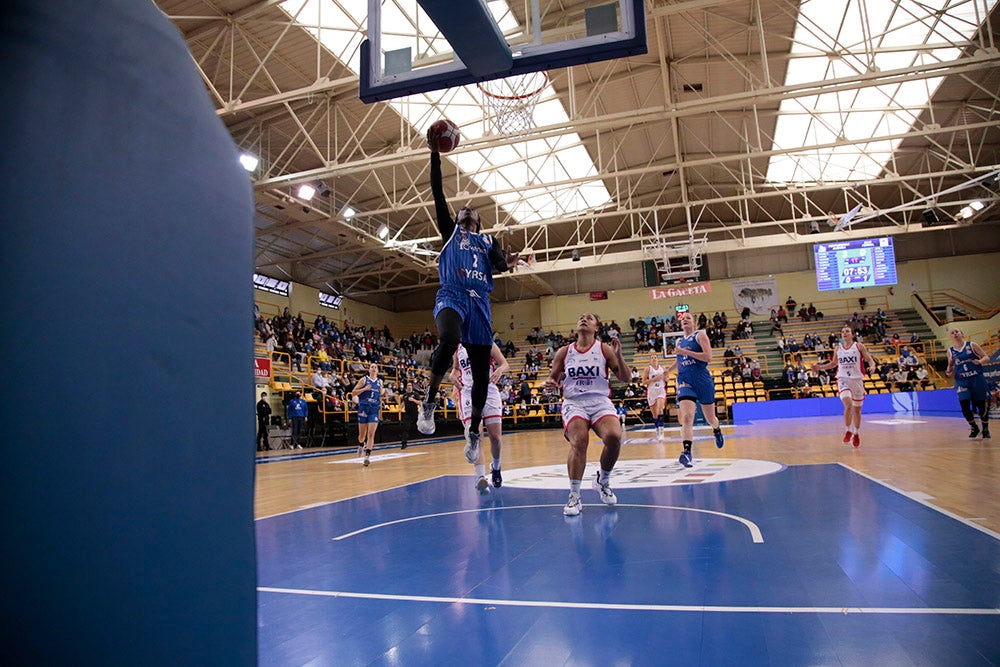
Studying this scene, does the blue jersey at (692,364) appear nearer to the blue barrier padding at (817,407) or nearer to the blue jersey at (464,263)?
the blue jersey at (464,263)

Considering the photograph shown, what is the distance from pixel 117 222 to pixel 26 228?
11 centimetres

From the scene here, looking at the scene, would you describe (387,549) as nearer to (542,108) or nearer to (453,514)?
(453,514)

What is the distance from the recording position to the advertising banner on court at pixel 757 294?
104ft

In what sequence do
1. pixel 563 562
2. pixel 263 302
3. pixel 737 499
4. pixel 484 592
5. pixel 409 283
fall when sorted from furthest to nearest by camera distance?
pixel 409 283, pixel 263 302, pixel 737 499, pixel 563 562, pixel 484 592

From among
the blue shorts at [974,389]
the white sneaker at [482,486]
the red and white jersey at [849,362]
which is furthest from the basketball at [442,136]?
the blue shorts at [974,389]

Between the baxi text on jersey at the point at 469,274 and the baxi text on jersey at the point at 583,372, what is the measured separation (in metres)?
1.12

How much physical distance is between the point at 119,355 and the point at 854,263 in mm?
26756

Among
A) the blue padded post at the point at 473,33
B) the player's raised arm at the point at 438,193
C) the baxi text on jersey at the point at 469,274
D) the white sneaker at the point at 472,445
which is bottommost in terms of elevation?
the white sneaker at the point at 472,445

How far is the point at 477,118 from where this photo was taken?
16625mm

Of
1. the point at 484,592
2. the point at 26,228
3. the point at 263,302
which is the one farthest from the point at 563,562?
the point at 263,302

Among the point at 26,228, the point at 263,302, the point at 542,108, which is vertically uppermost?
the point at 542,108

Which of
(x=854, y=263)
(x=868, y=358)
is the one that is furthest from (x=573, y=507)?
(x=854, y=263)

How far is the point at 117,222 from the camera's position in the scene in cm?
82

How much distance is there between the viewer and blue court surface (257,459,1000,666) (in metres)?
2.18
